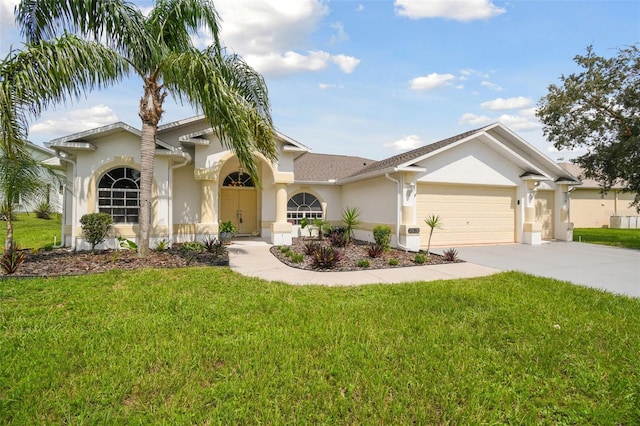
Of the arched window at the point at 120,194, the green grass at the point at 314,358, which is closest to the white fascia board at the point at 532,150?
the green grass at the point at 314,358

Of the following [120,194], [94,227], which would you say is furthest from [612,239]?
[94,227]

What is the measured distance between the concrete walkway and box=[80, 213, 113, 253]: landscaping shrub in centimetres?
418

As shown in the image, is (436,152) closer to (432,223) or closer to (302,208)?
(432,223)

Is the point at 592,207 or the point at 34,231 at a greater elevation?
the point at 592,207

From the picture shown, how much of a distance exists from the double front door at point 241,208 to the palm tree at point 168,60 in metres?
6.44

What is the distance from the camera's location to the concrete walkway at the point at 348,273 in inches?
301

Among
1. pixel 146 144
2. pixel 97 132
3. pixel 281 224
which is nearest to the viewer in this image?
pixel 146 144

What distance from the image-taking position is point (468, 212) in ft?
47.0

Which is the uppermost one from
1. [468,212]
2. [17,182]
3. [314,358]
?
[17,182]

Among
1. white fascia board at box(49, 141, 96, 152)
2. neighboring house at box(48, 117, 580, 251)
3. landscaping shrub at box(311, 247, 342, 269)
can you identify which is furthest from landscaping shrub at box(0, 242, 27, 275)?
landscaping shrub at box(311, 247, 342, 269)

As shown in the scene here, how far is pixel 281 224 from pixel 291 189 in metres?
4.44

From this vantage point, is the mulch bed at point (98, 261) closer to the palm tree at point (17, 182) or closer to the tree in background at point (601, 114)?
the palm tree at point (17, 182)

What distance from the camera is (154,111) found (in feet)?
30.9

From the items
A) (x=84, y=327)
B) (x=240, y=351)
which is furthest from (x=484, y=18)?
(x=84, y=327)
